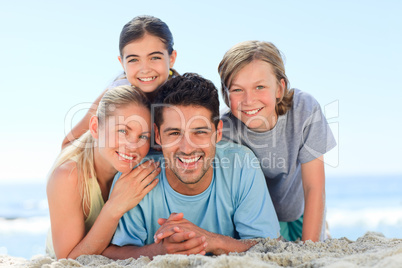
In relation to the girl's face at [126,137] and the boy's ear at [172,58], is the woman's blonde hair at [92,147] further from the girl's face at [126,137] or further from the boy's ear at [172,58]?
the boy's ear at [172,58]

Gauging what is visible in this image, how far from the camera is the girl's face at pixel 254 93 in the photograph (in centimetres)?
319

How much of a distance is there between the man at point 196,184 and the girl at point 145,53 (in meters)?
0.52

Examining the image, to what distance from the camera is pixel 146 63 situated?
3541mm

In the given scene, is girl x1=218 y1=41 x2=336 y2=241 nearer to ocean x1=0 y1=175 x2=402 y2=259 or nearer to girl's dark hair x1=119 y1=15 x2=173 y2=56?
girl's dark hair x1=119 y1=15 x2=173 y2=56

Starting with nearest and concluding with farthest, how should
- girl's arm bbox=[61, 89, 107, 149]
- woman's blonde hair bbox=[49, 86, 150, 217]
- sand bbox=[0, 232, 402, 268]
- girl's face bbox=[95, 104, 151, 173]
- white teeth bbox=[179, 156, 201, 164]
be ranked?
1. sand bbox=[0, 232, 402, 268]
2. white teeth bbox=[179, 156, 201, 164]
3. girl's face bbox=[95, 104, 151, 173]
4. woman's blonde hair bbox=[49, 86, 150, 217]
5. girl's arm bbox=[61, 89, 107, 149]

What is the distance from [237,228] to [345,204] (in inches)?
620

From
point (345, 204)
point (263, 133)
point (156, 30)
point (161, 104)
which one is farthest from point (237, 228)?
point (345, 204)

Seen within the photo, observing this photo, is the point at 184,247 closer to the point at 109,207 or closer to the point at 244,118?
the point at 109,207

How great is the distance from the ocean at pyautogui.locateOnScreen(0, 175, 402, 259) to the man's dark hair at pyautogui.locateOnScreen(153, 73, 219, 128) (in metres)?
6.50

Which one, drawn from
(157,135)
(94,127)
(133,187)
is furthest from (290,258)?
(94,127)

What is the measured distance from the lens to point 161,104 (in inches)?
120

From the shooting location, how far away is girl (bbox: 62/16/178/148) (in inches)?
140

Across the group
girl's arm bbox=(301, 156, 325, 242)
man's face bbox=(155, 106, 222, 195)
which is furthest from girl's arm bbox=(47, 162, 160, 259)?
girl's arm bbox=(301, 156, 325, 242)

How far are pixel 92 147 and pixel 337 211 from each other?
14383mm
